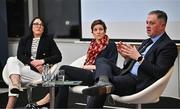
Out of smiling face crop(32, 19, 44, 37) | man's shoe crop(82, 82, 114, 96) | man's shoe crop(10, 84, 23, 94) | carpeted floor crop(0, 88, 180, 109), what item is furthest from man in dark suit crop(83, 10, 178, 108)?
smiling face crop(32, 19, 44, 37)

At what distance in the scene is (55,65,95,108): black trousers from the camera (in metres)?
4.07

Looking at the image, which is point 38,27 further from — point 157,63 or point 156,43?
point 157,63

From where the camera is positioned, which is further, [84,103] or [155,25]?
[84,103]

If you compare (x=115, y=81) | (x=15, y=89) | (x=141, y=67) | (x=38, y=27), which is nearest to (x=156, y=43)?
(x=141, y=67)

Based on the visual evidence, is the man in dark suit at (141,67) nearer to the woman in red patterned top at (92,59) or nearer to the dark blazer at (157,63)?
the dark blazer at (157,63)

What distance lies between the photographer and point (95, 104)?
150 inches

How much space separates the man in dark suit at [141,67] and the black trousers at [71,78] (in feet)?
0.84

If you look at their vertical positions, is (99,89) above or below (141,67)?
below

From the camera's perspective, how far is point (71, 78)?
4086 mm

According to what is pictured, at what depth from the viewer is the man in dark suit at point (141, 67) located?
3514 millimetres

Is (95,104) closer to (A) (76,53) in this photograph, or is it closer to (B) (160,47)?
(B) (160,47)

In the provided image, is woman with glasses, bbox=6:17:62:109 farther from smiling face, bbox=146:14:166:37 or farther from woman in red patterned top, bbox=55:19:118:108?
smiling face, bbox=146:14:166:37

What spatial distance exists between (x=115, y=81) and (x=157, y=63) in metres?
0.43

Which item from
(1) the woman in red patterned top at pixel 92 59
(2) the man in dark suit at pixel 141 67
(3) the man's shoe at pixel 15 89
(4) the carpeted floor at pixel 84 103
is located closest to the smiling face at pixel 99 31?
(1) the woman in red patterned top at pixel 92 59
